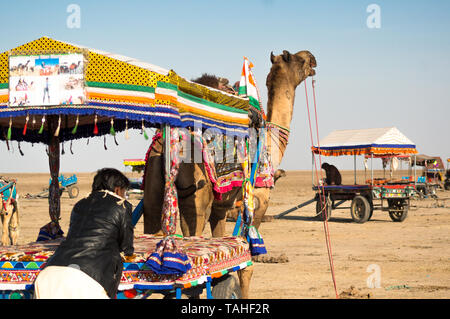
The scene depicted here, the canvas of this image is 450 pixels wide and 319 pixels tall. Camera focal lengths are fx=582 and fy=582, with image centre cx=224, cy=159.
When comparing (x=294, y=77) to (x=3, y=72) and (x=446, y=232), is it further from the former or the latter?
(x=446, y=232)

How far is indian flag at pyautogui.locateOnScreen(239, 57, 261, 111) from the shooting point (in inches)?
331

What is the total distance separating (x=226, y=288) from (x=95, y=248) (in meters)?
2.14

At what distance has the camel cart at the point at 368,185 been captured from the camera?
20.7m

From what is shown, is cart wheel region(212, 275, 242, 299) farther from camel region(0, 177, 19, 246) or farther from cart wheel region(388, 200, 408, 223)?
cart wheel region(388, 200, 408, 223)

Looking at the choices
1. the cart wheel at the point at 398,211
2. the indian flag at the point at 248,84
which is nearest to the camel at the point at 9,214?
the indian flag at the point at 248,84

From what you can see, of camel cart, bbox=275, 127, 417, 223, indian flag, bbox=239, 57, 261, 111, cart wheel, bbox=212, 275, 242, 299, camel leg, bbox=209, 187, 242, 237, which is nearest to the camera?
cart wheel, bbox=212, 275, 242, 299

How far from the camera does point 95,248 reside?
489cm

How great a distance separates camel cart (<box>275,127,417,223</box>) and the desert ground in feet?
1.92

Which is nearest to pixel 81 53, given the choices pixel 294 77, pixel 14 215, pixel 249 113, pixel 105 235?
pixel 105 235

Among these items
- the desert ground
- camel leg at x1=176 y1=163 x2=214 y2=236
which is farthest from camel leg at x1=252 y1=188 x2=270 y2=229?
camel leg at x1=176 y1=163 x2=214 y2=236

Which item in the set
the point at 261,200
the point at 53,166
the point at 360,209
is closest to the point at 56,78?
the point at 53,166

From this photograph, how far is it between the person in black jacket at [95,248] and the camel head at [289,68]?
250 inches

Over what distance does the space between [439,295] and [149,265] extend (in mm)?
5792

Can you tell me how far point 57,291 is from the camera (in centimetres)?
454
